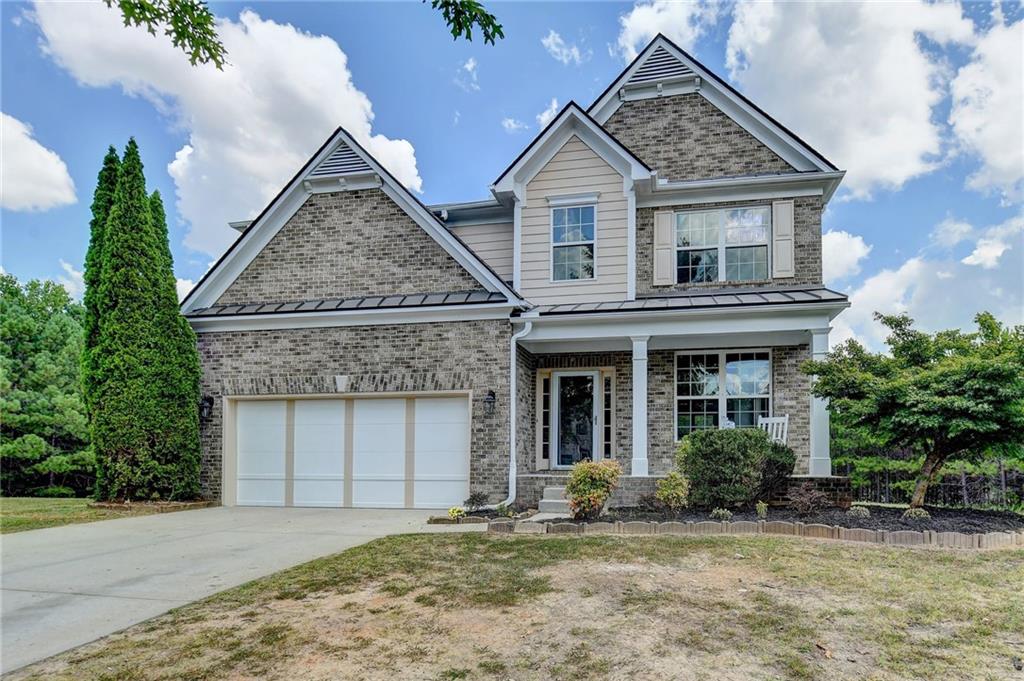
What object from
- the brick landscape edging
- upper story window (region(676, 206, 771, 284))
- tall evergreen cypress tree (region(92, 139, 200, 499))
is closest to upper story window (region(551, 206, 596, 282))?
upper story window (region(676, 206, 771, 284))

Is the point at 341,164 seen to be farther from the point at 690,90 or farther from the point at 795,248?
the point at 795,248

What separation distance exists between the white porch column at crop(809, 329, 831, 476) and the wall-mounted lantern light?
35.8 feet

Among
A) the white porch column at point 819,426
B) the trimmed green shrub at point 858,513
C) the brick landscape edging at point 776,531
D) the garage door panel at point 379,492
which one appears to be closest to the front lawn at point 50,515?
the garage door panel at point 379,492

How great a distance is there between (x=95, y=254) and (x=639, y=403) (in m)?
10.3

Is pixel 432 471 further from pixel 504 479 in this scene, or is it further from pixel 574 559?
pixel 574 559

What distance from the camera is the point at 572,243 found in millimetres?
12648

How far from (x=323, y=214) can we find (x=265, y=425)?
427 centimetres

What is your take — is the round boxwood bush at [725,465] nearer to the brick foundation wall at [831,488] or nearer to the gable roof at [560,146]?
the brick foundation wall at [831,488]

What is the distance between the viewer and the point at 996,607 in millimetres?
4723

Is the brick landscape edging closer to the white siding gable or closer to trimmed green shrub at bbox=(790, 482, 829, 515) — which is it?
trimmed green shrub at bbox=(790, 482, 829, 515)

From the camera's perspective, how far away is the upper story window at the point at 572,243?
12.6 metres

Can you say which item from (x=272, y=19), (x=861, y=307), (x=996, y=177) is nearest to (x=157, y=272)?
(x=272, y=19)

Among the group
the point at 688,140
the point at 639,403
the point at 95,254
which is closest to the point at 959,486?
the point at 639,403

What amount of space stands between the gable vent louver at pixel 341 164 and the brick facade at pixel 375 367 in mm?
3152
